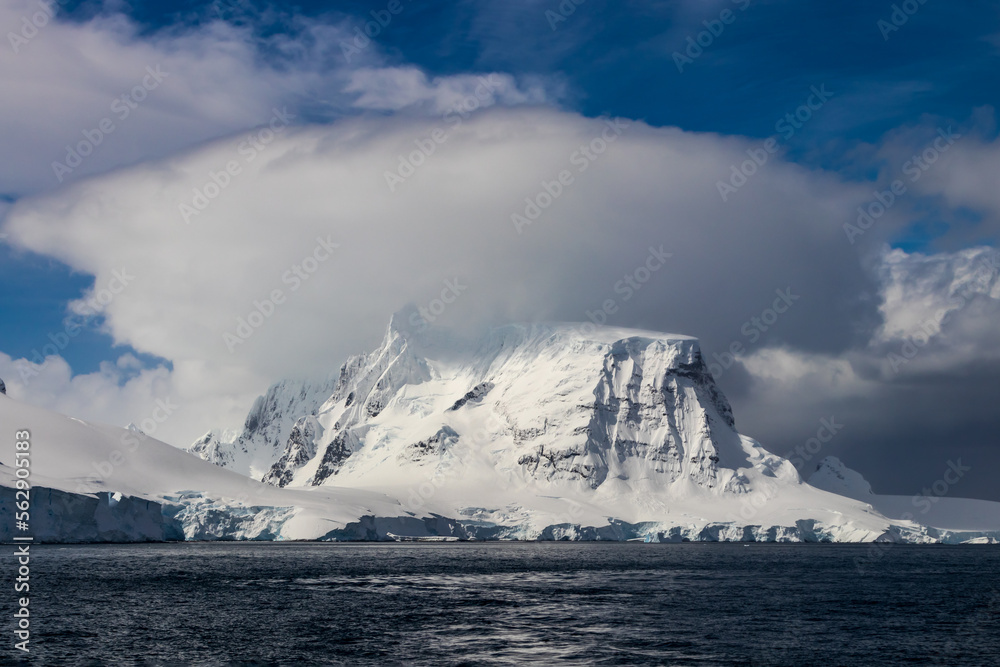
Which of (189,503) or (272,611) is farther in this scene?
(189,503)

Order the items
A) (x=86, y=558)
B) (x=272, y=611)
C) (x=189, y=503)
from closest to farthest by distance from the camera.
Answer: (x=272, y=611), (x=86, y=558), (x=189, y=503)

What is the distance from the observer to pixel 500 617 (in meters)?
63.1

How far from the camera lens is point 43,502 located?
15362 cm

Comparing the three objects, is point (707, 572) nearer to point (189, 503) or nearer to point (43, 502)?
point (43, 502)

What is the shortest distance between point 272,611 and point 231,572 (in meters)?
41.7

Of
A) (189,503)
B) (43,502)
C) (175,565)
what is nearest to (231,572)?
(175,565)

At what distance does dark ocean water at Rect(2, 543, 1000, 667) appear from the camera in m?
48.3

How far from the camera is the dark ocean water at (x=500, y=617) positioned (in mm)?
48312

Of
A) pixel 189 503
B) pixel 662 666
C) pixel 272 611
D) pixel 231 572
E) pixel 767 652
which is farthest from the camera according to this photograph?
pixel 189 503

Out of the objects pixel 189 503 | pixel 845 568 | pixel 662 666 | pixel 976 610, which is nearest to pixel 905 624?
pixel 976 610

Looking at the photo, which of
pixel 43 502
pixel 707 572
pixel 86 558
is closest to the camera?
pixel 707 572

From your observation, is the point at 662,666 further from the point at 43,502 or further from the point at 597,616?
the point at 43,502

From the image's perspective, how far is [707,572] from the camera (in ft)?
369

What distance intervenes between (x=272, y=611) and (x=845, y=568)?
8839cm
